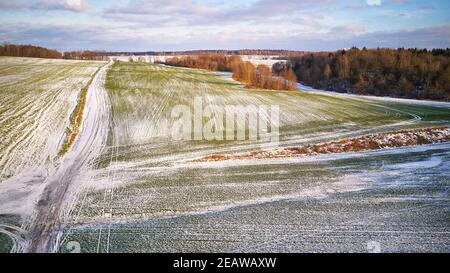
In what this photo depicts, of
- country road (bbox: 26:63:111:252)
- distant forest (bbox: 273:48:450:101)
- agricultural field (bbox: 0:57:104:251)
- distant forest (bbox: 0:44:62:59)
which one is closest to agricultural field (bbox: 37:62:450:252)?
country road (bbox: 26:63:111:252)

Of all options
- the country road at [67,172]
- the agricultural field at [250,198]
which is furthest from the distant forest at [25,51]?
the agricultural field at [250,198]

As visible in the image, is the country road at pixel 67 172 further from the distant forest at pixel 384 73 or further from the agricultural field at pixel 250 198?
the distant forest at pixel 384 73

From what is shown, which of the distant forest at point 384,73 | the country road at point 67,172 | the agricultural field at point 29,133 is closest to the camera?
the country road at point 67,172

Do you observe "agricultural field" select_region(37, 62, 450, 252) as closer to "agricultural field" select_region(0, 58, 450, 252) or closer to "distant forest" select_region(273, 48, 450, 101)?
"agricultural field" select_region(0, 58, 450, 252)

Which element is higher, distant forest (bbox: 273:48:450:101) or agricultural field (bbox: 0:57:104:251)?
distant forest (bbox: 273:48:450:101)

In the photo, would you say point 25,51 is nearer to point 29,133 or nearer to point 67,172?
point 29,133

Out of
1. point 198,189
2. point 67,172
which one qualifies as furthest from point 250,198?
point 67,172

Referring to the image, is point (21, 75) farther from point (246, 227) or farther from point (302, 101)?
point (246, 227)
